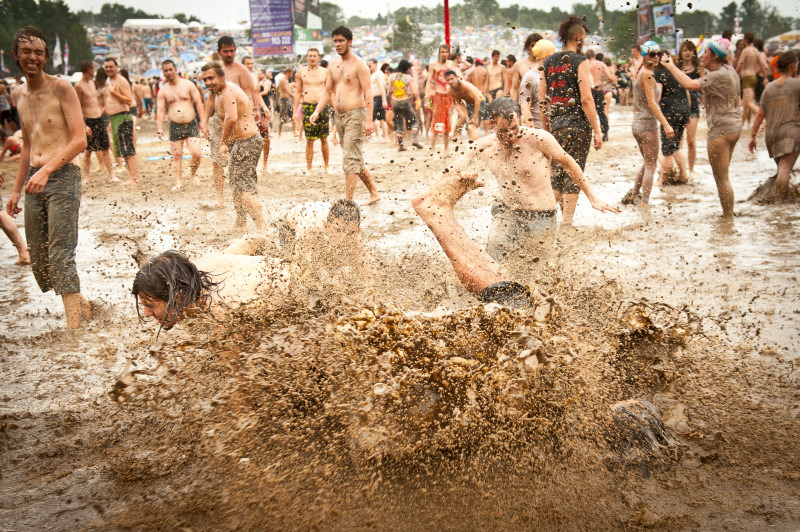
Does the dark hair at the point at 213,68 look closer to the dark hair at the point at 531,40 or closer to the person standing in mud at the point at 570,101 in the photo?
the person standing in mud at the point at 570,101

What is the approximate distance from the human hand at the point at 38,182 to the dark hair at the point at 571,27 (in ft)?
14.1

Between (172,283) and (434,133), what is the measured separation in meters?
8.41

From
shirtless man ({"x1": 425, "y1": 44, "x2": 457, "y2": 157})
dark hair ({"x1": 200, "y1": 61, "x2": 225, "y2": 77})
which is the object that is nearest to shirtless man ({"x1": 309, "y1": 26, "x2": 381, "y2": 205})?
dark hair ({"x1": 200, "y1": 61, "x2": 225, "y2": 77})

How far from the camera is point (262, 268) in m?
3.35

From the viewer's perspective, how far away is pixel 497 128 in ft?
13.8

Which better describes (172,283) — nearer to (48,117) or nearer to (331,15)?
(48,117)

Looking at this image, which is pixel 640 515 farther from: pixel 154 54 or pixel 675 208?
pixel 154 54

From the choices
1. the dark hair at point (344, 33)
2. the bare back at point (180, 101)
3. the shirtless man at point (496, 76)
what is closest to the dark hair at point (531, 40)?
the dark hair at point (344, 33)

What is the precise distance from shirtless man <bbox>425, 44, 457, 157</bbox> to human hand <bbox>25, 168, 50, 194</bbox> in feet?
24.5

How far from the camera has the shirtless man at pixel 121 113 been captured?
9430 mm

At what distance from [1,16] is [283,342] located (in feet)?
176

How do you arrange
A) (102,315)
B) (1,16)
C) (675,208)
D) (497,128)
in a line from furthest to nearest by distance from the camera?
(1,16), (675,208), (102,315), (497,128)

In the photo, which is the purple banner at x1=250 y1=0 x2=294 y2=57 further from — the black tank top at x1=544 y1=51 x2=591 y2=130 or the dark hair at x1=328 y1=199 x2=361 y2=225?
the dark hair at x1=328 y1=199 x2=361 y2=225

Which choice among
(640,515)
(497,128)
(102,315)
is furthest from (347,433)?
(102,315)
